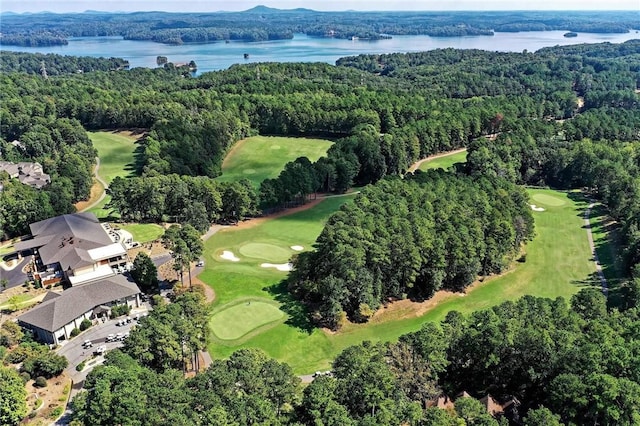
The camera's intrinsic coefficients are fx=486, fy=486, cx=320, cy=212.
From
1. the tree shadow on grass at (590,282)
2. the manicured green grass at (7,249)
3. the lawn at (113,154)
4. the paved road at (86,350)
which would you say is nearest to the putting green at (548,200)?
the tree shadow on grass at (590,282)

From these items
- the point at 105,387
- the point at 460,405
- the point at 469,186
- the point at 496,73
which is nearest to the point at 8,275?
the point at 105,387

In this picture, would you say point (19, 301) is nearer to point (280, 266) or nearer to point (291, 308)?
point (280, 266)

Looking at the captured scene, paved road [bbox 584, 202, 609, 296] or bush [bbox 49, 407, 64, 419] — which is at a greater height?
paved road [bbox 584, 202, 609, 296]

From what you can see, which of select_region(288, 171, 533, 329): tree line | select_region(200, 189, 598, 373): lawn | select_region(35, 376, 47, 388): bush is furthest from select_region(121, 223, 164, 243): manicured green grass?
select_region(35, 376, 47, 388): bush

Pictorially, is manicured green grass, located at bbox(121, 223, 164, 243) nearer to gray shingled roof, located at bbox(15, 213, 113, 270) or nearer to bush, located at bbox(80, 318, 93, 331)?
gray shingled roof, located at bbox(15, 213, 113, 270)

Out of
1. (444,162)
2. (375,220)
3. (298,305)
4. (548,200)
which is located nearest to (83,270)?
(298,305)

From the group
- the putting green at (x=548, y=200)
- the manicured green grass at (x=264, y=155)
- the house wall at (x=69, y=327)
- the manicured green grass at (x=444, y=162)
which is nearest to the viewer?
the house wall at (x=69, y=327)

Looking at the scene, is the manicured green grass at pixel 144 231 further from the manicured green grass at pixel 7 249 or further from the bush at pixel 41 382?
the bush at pixel 41 382
